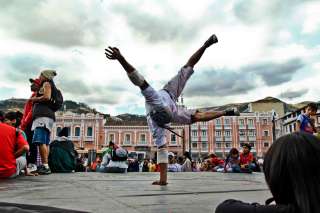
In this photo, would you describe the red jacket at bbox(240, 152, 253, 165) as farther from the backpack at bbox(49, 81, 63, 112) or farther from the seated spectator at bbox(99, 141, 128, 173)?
the backpack at bbox(49, 81, 63, 112)

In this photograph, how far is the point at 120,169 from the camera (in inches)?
358

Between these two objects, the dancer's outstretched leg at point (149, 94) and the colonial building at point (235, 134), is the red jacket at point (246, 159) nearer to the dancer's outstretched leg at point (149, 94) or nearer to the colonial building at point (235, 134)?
the dancer's outstretched leg at point (149, 94)

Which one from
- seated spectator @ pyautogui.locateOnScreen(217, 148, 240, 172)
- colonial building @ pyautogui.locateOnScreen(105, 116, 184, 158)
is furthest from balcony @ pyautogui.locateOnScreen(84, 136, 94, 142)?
seated spectator @ pyautogui.locateOnScreen(217, 148, 240, 172)

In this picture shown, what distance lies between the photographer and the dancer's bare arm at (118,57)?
3881mm

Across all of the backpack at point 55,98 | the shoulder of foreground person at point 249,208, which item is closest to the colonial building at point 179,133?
the backpack at point 55,98

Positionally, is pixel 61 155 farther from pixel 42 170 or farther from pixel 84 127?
pixel 84 127

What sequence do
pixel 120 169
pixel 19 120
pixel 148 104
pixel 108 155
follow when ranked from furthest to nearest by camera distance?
pixel 108 155 < pixel 120 169 < pixel 19 120 < pixel 148 104

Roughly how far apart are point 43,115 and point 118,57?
2.82 metres

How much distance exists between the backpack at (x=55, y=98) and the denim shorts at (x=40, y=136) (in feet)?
1.51

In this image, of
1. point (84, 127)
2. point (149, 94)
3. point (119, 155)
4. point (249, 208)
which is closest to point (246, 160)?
point (119, 155)

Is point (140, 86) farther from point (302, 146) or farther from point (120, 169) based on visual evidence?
point (120, 169)

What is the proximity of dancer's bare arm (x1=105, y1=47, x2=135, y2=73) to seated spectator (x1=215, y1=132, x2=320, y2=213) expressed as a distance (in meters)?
2.75

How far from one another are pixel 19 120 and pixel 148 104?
366cm

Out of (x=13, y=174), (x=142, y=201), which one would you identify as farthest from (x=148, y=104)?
(x=13, y=174)
